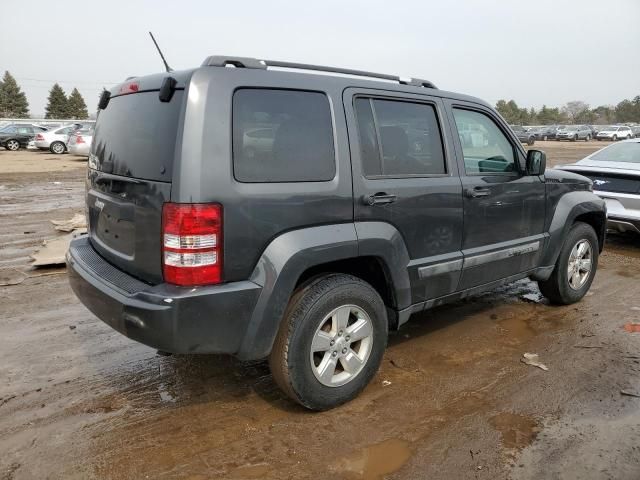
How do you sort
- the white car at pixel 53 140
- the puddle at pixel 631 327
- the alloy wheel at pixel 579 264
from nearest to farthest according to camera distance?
the puddle at pixel 631 327 → the alloy wheel at pixel 579 264 → the white car at pixel 53 140

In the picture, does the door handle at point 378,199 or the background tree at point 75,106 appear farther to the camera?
the background tree at point 75,106

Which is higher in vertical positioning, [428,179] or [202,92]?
[202,92]

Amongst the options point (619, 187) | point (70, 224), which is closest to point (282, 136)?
point (619, 187)

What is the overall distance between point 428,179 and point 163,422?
230 centimetres

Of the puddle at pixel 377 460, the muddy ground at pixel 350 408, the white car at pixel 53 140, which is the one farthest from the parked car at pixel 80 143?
the puddle at pixel 377 460

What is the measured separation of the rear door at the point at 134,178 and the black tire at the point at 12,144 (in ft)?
95.8

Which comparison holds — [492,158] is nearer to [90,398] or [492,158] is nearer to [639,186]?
[90,398]

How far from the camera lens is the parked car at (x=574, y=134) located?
48250 mm

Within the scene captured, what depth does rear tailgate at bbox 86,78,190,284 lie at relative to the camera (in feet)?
8.88

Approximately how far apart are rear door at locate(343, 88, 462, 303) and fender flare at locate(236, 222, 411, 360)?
0.20 meters

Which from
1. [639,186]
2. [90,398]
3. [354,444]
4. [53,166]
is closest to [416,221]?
[354,444]

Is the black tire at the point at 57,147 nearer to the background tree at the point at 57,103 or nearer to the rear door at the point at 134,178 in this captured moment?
the rear door at the point at 134,178

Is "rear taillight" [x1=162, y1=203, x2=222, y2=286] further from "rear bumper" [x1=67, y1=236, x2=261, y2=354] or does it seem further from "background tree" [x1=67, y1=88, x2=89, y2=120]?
"background tree" [x1=67, y1=88, x2=89, y2=120]

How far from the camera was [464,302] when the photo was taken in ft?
17.3
